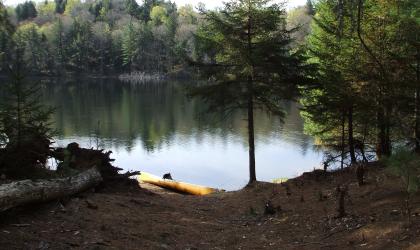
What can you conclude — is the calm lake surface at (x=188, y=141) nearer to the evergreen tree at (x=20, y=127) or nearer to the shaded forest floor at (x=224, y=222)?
the evergreen tree at (x=20, y=127)

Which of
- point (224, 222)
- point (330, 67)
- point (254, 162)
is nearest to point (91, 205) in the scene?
point (224, 222)

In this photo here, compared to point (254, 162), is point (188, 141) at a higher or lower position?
lower

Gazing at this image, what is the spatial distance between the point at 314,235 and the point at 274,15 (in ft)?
34.0

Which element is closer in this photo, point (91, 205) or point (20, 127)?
point (91, 205)

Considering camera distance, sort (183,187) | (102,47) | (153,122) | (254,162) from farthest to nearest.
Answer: (102,47)
(153,122)
(254,162)
(183,187)

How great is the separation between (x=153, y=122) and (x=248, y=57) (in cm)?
2837

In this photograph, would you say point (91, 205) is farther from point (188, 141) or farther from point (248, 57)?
point (188, 141)

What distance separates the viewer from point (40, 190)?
764cm

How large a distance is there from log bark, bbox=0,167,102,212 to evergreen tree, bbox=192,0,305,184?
7.60 m

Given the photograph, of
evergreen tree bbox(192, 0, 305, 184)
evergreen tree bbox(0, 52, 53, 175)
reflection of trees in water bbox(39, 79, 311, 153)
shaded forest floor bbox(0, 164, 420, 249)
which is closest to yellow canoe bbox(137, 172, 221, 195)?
reflection of trees in water bbox(39, 79, 311, 153)

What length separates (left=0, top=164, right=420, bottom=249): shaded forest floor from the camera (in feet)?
21.6

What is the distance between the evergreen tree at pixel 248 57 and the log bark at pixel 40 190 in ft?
24.9

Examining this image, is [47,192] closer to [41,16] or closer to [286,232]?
[286,232]

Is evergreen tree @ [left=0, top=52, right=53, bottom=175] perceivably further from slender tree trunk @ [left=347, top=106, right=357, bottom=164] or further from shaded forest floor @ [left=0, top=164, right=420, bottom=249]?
slender tree trunk @ [left=347, top=106, right=357, bottom=164]
